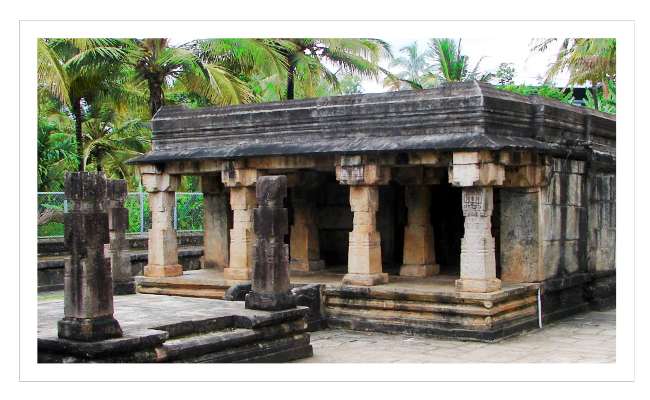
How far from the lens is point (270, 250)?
10.5 m

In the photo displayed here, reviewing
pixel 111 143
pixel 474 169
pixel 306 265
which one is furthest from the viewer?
pixel 111 143

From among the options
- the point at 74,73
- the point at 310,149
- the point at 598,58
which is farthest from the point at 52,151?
the point at 598,58

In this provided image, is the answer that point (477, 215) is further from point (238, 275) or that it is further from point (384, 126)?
point (238, 275)

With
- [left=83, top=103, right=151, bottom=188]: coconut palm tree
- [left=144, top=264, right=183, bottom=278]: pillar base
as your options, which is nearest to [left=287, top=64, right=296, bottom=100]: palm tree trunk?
[left=83, top=103, right=151, bottom=188]: coconut palm tree

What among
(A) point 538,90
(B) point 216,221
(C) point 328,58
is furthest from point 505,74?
(B) point 216,221

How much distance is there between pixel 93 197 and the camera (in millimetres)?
8766

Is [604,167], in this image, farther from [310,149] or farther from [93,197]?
[93,197]

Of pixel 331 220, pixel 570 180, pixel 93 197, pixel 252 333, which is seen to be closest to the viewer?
pixel 93 197

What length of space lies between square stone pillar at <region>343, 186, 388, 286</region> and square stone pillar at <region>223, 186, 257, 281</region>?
77.8 inches

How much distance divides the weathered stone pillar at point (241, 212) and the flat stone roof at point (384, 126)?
31cm

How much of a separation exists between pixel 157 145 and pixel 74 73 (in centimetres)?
552

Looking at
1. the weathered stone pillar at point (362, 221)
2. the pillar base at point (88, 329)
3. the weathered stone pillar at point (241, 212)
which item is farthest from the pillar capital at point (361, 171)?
the pillar base at point (88, 329)

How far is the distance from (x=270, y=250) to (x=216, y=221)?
19.4 ft

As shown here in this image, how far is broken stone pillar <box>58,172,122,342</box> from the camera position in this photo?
8.63 m
